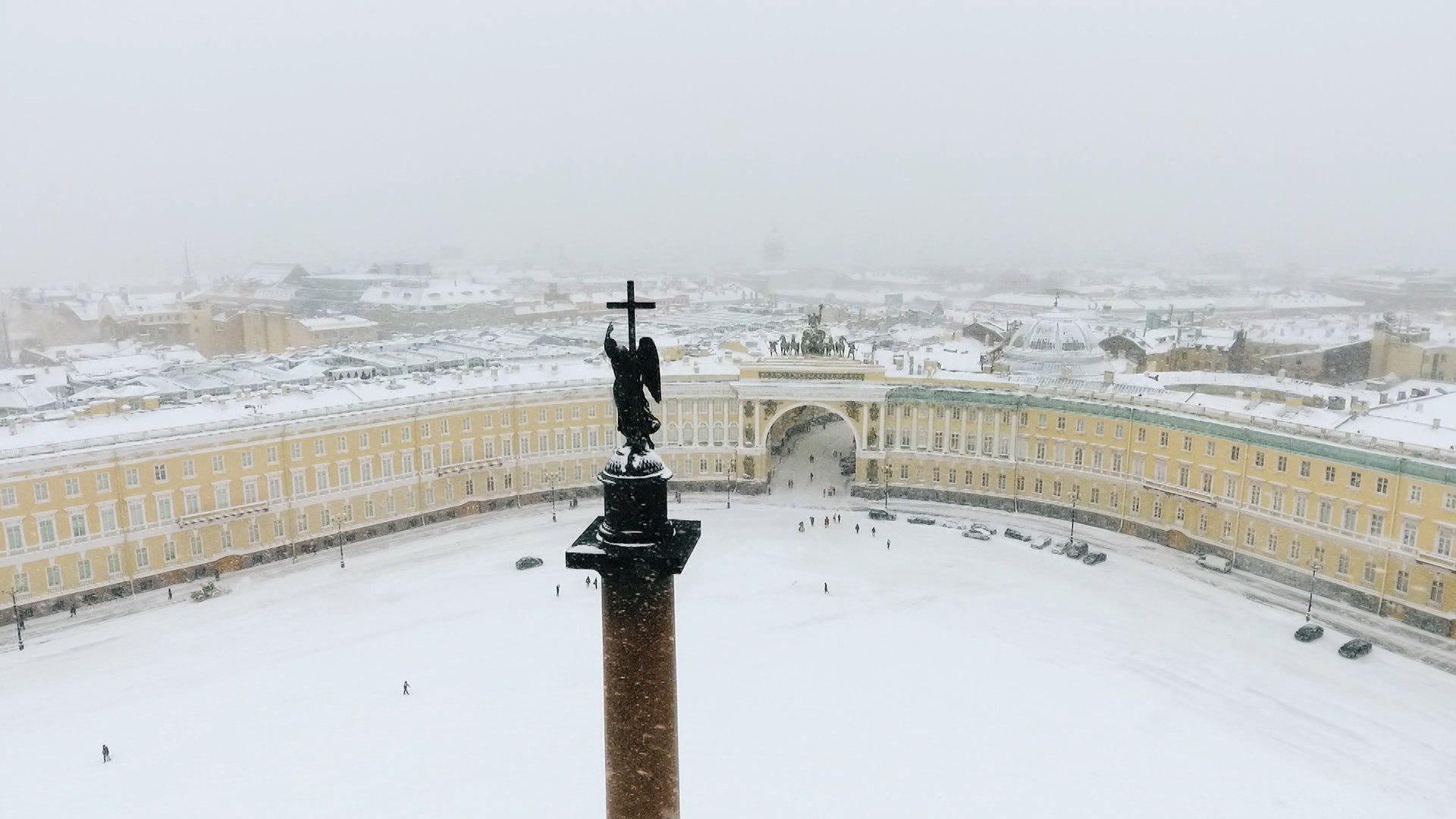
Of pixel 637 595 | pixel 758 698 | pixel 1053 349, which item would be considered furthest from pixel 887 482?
pixel 637 595

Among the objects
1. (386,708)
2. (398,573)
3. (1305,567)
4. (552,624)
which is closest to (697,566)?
(552,624)

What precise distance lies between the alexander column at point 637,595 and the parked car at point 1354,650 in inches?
1549

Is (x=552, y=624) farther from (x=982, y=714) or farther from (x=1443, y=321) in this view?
(x=1443, y=321)

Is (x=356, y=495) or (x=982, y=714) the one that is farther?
(x=356, y=495)

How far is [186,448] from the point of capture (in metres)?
51.9

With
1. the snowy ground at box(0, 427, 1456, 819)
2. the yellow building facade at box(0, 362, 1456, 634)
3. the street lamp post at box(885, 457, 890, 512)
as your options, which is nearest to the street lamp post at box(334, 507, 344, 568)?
the yellow building facade at box(0, 362, 1456, 634)

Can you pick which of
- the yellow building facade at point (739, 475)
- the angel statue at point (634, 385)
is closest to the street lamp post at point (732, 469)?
the yellow building facade at point (739, 475)

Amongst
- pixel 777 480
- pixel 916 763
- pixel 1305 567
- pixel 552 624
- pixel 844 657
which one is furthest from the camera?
pixel 777 480

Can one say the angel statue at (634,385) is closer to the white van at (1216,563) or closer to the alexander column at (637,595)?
the alexander column at (637,595)

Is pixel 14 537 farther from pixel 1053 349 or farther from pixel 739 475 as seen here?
pixel 1053 349

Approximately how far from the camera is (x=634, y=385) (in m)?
14.0

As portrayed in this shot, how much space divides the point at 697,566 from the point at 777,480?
1998cm

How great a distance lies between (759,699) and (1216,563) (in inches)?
1193

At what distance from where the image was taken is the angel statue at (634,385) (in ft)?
45.4
